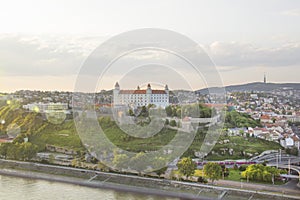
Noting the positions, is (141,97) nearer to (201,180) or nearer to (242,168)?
(242,168)

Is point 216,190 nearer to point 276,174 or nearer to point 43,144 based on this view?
point 276,174

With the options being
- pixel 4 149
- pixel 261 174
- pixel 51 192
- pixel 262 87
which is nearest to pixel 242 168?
pixel 261 174

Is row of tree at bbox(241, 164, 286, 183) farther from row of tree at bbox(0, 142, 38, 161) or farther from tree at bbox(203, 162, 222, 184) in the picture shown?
row of tree at bbox(0, 142, 38, 161)

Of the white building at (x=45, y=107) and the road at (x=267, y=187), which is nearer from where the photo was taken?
the road at (x=267, y=187)

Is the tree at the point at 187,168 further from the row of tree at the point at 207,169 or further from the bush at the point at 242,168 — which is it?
the bush at the point at 242,168

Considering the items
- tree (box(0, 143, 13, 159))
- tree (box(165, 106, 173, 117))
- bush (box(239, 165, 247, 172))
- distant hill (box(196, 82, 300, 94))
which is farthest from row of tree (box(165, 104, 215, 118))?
distant hill (box(196, 82, 300, 94))

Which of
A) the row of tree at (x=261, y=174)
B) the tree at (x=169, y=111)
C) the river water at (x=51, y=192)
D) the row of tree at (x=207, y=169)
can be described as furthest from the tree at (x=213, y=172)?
the tree at (x=169, y=111)
